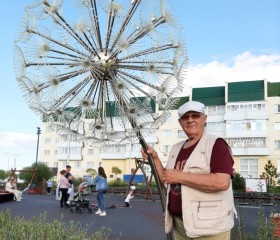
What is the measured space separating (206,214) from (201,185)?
0.74 ft

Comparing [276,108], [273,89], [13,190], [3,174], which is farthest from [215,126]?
[3,174]

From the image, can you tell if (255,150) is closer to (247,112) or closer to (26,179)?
(247,112)

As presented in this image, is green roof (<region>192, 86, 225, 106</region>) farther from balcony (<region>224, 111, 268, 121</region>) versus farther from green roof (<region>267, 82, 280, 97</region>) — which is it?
green roof (<region>267, 82, 280, 97</region>)

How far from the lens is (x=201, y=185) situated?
283 centimetres

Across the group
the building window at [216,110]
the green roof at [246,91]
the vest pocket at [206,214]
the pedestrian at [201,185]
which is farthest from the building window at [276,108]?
the vest pocket at [206,214]

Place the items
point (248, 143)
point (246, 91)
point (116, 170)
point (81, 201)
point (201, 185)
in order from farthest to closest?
1. point (116, 170)
2. point (246, 91)
3. point (248, 143)
4. point (81, 201)
5. point (201, 185)

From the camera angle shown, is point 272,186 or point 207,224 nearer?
point 207,224

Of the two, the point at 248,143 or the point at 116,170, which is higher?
the point at 248,143

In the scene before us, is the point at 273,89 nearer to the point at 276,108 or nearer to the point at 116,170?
the point at 276,108

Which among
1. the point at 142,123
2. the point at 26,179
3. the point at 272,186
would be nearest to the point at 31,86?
the point at 142,123

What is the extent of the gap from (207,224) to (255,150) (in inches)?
2218

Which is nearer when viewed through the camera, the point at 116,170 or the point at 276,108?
the point at 276,108

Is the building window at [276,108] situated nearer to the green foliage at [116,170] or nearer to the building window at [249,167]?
the building window at [249,167]

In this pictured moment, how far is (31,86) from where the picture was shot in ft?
11.5
